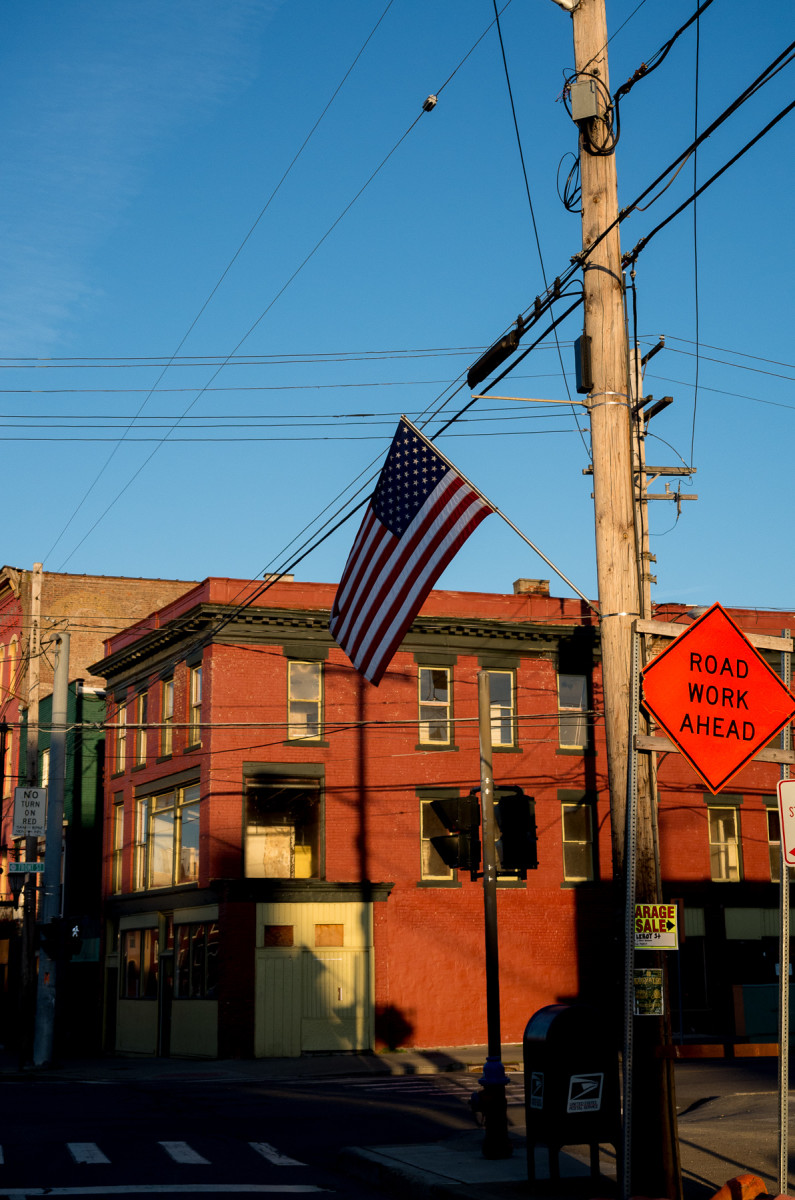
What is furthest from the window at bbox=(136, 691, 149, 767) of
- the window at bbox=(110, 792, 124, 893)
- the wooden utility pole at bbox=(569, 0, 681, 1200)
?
the wooden utility pole at bbox=(569, 0, 681, 1200)

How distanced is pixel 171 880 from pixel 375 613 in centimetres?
2306

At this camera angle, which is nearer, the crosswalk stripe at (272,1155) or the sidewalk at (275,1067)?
the crosswalk stripe at (272,1155)

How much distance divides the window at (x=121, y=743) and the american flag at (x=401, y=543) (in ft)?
84.6

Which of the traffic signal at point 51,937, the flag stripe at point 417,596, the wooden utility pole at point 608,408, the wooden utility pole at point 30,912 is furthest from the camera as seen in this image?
the wooden utility pole at point 30,912

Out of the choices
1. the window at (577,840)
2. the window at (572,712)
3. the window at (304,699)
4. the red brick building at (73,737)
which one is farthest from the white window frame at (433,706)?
the red brick building at (73,737)

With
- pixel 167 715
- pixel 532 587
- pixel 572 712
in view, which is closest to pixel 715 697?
pixel 572 712

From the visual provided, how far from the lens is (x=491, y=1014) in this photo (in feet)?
42.4

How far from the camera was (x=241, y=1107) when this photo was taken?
19734 mm

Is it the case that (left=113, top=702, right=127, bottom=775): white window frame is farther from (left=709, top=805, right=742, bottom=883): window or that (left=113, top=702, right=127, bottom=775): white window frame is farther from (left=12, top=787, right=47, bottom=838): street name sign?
(left=709, top=805, right=742, bottom=883): window

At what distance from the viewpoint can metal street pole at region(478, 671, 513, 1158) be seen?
12.3 m

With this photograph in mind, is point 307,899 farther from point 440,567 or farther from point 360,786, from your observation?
point 440,567

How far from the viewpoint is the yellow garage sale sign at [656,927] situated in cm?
923

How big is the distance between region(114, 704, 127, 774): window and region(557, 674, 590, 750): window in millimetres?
13113

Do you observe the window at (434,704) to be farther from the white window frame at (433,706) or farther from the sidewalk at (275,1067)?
the sidewalk at (275,1067)
